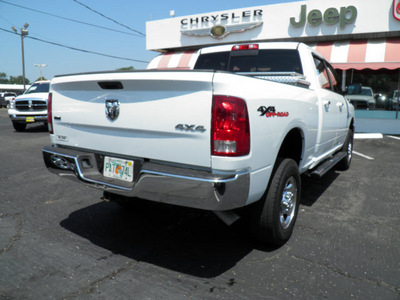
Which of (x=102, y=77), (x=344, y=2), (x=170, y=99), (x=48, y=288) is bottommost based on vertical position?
(x=48, y=288)

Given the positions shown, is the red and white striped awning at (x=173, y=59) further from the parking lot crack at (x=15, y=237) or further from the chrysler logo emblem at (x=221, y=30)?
the parking lot crack at (x=15, y=237)

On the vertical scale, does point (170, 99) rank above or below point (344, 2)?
below

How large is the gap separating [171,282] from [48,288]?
85 cm

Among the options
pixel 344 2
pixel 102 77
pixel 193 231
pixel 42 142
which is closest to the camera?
pixel 102 77

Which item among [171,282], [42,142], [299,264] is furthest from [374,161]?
[42,142]

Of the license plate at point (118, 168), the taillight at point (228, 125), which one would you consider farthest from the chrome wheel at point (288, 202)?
the license plate at point (118, 168)

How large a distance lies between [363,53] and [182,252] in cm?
1241

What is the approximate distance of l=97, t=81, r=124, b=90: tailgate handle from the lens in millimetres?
Answer: 2533

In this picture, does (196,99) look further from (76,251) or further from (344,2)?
(344,2)

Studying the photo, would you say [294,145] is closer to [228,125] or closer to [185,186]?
[228,125]

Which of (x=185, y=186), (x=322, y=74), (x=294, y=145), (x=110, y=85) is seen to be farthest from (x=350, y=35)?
(x=185, y=186)

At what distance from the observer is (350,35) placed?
42.7 feet

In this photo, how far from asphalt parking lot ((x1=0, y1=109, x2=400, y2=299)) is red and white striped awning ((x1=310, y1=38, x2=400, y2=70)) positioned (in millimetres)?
8379

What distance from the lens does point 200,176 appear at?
215 centimetres
